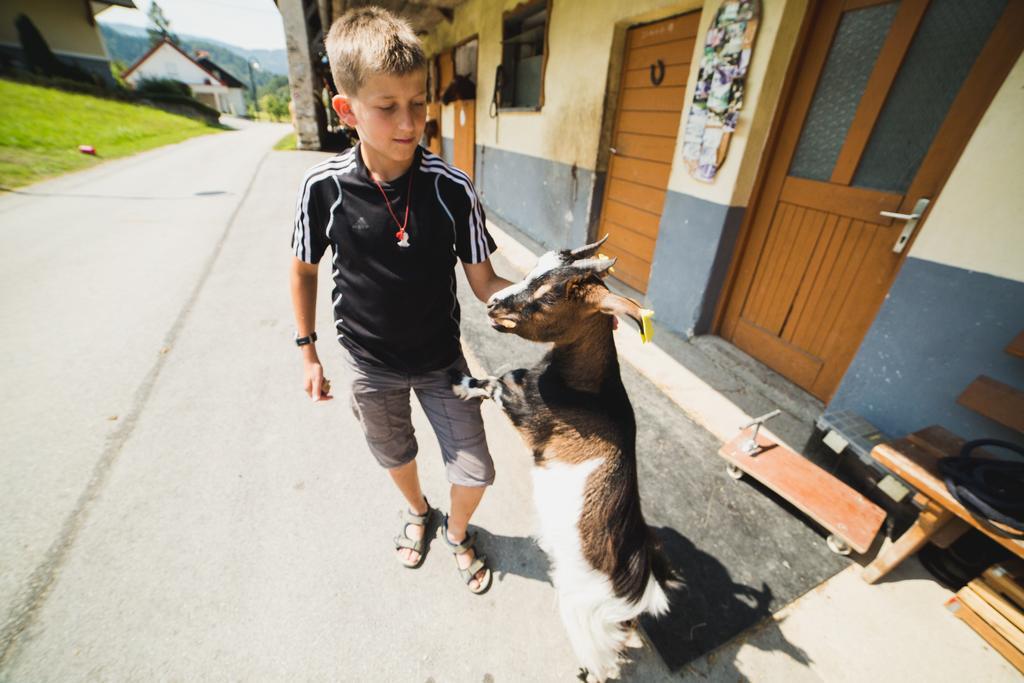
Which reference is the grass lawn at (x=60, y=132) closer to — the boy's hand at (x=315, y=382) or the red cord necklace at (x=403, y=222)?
the boy's hand at (x=315, y=382)

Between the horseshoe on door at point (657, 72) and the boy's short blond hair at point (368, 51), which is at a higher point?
the horseshoe on door at point (657, 72)

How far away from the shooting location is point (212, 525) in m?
2.41

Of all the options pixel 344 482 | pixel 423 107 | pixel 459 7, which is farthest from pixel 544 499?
pixel 459 7

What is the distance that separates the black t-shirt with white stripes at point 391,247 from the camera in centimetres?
160

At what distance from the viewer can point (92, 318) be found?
4414mm

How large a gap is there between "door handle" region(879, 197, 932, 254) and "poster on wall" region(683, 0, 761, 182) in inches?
54.4

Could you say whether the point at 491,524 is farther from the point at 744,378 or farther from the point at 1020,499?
the point at 744,378

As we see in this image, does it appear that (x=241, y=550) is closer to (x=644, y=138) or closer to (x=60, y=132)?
(x=644, y=138)

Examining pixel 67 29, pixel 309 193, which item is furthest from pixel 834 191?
pixel 67 29

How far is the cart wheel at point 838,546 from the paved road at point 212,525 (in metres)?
1.35

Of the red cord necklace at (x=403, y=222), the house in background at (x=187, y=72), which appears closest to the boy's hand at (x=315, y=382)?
the red cord necklace at (x=403, y=222)

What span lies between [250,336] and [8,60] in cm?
4470

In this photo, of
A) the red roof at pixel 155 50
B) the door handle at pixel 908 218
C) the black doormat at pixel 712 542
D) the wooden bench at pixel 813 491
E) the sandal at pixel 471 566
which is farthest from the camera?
the red roof at pixel 155 50

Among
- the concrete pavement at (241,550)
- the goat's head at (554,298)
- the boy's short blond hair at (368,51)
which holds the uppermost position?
the boy's short blond hair at (368,51)
